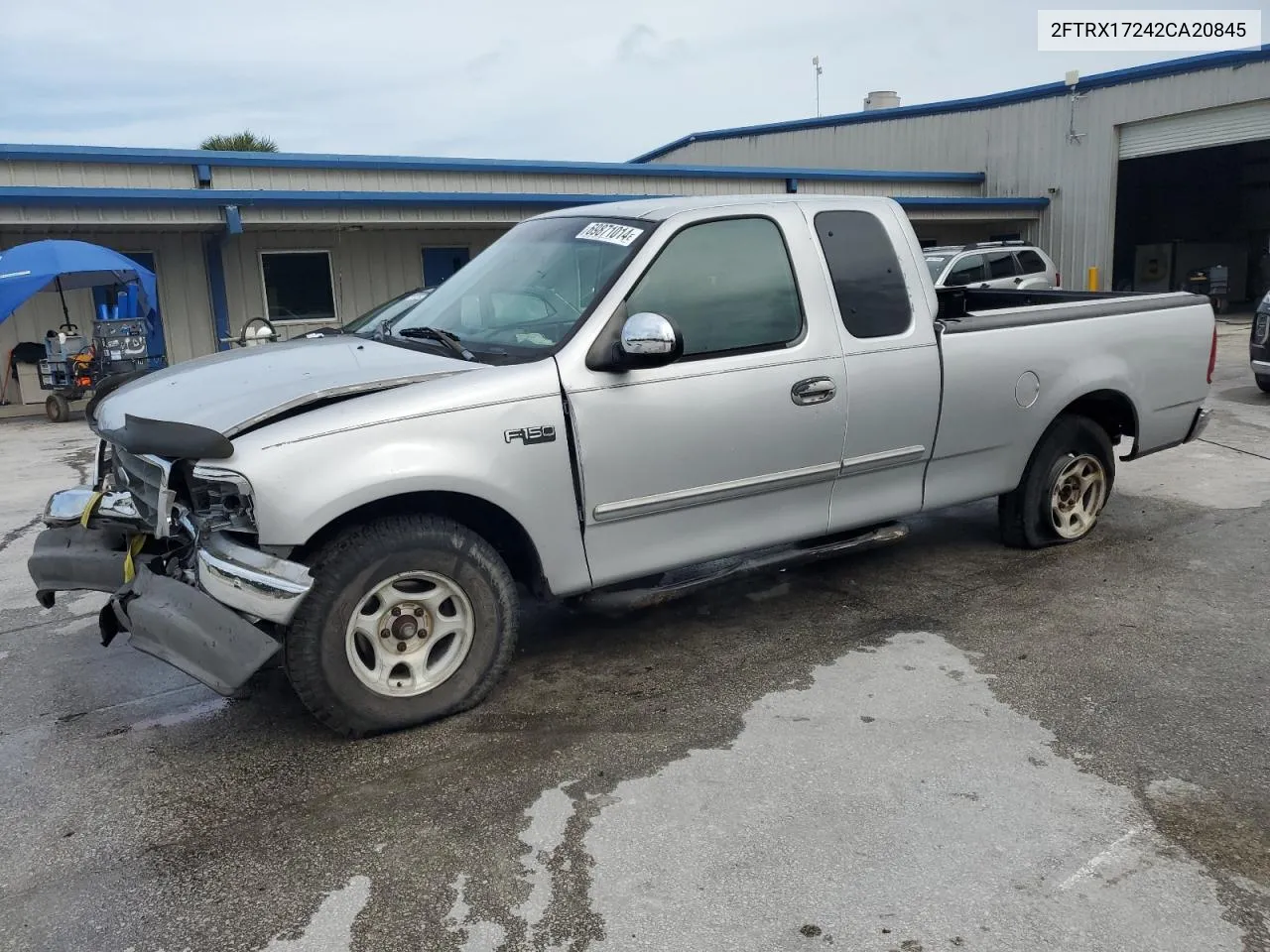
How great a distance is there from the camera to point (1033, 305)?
6027mm

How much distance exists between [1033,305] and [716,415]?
2854 millimetres

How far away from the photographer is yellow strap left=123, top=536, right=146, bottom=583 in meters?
3.77

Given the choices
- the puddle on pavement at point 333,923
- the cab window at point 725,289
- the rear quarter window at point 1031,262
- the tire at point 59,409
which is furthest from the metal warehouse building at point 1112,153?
the puddle on pavement at point 333,923

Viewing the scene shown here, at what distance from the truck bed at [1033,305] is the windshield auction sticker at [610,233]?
167 cm

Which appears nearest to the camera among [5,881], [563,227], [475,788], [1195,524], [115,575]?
[5,881]

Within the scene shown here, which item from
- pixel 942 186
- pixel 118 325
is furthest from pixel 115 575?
pixel 942 186

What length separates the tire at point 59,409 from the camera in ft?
45.3

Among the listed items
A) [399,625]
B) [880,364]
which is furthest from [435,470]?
[880,364]

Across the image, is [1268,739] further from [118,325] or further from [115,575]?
[118,325]

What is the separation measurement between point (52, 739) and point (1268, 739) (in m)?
4.43

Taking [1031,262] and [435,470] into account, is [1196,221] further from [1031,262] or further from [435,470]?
[435,470]

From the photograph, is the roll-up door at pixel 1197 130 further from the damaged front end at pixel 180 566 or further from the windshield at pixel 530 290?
the damaged front end at pixel 180 566

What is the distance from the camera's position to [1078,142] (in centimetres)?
2345

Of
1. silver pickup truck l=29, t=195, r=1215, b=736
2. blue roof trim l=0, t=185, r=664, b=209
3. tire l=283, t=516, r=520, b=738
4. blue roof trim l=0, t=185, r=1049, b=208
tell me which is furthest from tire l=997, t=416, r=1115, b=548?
blue roof trim l=0, t=185, r=664, b=209
